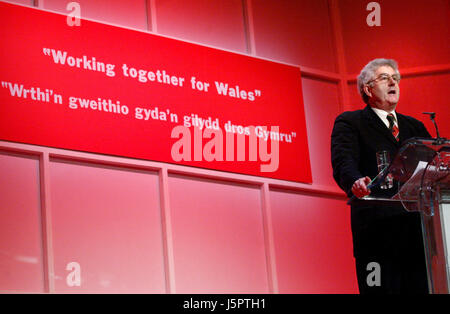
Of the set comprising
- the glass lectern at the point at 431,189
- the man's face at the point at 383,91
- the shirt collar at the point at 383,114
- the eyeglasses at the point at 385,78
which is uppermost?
the eyeglasses at the point at 385,78

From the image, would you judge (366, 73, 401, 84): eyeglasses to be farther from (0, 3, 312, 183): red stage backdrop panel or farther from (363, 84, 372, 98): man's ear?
(0, 3, 312, 183): red stage backdrop panel

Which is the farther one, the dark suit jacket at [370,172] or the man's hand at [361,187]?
the dark suit jacket at [370,172]

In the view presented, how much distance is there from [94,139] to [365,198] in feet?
5.44

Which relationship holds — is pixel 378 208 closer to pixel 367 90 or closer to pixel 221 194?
pixel 367 90

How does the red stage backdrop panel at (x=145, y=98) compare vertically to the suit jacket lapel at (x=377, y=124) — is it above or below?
above

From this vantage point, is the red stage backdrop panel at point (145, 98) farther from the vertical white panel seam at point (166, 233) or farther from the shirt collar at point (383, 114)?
the shirt collar at point (383, 114)

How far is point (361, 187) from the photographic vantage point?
8.79ft

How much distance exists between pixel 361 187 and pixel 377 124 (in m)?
0.64

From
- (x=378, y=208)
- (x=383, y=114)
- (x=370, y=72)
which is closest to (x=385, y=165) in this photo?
(x=378, y=208)

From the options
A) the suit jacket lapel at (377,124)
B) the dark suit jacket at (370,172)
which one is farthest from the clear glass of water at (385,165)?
the suit jacket lapel at (377,124)

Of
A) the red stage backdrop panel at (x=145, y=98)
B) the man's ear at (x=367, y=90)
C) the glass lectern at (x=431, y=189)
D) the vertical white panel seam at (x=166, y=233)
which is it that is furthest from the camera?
the vertical white panel seam at (x=166, y=233)

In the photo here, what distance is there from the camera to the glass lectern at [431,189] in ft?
7.92

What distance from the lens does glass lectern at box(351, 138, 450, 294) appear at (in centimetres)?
241
